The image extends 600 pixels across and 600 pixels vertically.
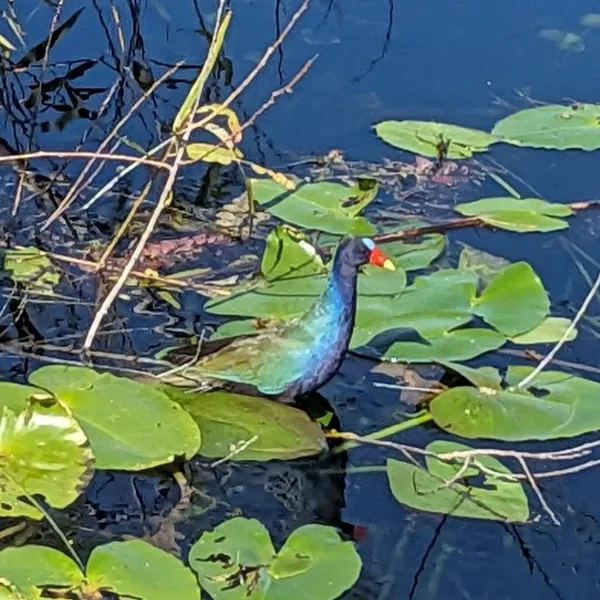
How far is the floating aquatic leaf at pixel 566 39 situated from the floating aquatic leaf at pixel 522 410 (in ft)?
6.62

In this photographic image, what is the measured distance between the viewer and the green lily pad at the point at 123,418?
306 centimetres

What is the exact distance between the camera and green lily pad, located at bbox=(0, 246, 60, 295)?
3893 mm

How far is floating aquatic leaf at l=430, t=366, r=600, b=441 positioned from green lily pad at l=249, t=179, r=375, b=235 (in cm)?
82

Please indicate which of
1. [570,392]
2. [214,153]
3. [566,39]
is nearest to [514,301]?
[570,392]

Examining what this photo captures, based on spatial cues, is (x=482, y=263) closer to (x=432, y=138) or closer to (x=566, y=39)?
(x=432, y=138)

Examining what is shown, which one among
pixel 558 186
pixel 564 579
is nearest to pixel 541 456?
pixel 564 579

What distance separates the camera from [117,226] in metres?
4.21

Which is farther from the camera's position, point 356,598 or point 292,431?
point 292,431

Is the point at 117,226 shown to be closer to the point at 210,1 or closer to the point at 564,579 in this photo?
the point at 210,1

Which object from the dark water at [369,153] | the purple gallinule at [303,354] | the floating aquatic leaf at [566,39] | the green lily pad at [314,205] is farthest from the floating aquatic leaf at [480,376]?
the floating aquatic leaf at [566,39]

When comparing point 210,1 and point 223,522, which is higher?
point 210,1

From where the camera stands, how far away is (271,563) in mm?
2875

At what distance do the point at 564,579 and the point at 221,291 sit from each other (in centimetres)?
A: 125

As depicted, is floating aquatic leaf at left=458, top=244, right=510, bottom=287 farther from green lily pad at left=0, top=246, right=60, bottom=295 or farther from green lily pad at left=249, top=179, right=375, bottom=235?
green lily pad at left=0, top=246, right=60, bottom=295
